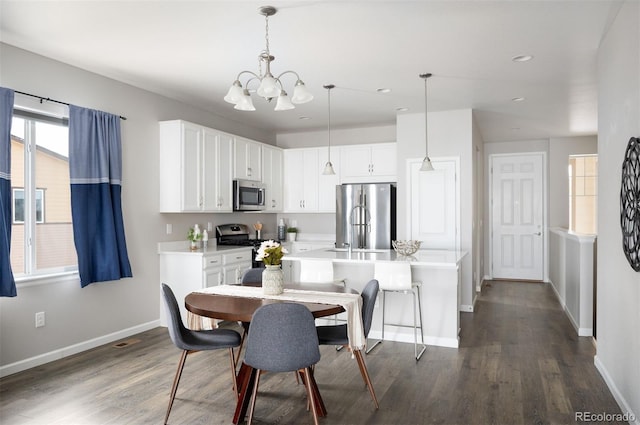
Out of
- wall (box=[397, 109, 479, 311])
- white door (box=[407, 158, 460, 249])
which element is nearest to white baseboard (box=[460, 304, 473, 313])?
wall (box=[397, 109, 479, 311])

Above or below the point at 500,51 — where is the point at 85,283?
below

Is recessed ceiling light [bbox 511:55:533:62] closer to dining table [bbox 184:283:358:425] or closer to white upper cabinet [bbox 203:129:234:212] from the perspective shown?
dining table [bbox 184:283:358:425]

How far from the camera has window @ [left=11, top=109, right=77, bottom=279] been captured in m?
3.63

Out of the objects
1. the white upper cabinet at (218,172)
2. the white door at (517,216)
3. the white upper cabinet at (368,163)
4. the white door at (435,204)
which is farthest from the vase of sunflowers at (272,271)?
the white door at (517,216)

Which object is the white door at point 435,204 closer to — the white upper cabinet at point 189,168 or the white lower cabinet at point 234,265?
the white lower cabinet at point 234,265

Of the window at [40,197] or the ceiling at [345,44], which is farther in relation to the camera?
the window at [40,197]

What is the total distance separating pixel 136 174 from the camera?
15.2 ft

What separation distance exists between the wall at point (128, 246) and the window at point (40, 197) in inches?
8.2

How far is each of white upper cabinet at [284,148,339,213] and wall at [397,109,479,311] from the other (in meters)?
1.31

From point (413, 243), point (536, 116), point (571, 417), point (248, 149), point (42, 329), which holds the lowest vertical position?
point (571, 417)

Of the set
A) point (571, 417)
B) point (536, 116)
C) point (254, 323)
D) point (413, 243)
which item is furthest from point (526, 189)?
point (254, 323)

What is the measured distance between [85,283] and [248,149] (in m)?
2.80

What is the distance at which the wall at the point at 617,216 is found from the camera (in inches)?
100

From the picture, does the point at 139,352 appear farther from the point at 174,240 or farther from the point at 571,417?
the point at 571,417
